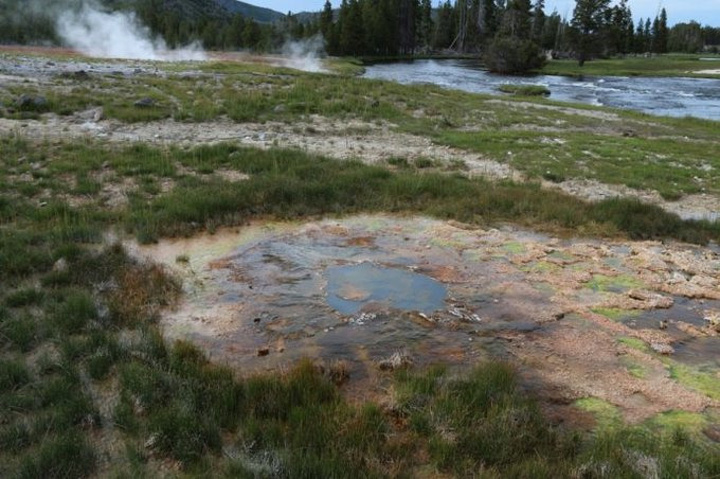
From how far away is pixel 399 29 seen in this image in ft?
349

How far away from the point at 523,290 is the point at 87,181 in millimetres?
9181

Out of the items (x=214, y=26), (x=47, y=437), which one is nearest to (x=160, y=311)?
(x=47, y=437)

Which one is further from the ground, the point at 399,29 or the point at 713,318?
the point at 399,29

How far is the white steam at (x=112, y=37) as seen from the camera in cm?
6306

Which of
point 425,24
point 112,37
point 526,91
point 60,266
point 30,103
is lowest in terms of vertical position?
point 60,266

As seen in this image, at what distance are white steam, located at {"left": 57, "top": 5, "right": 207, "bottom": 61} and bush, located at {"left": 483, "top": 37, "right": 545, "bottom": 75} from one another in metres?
37.6

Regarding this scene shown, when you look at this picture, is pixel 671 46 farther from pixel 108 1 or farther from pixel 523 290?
pixel 523 290

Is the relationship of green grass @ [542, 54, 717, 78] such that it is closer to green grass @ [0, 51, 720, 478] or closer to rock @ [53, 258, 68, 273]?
green grass @ [0, 51, 720, 478]

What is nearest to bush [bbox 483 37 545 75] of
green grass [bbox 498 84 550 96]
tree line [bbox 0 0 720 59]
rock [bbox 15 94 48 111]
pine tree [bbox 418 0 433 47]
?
tree line [bbox 0 0 720 59]

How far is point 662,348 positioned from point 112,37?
74.5m

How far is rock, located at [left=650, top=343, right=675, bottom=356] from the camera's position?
6.91m

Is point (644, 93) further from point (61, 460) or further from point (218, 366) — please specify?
point (61, 460)

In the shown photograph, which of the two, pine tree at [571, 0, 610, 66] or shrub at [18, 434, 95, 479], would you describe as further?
pine tree at [571, 0, 610, 66]

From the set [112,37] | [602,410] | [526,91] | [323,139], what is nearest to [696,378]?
[602,410]
